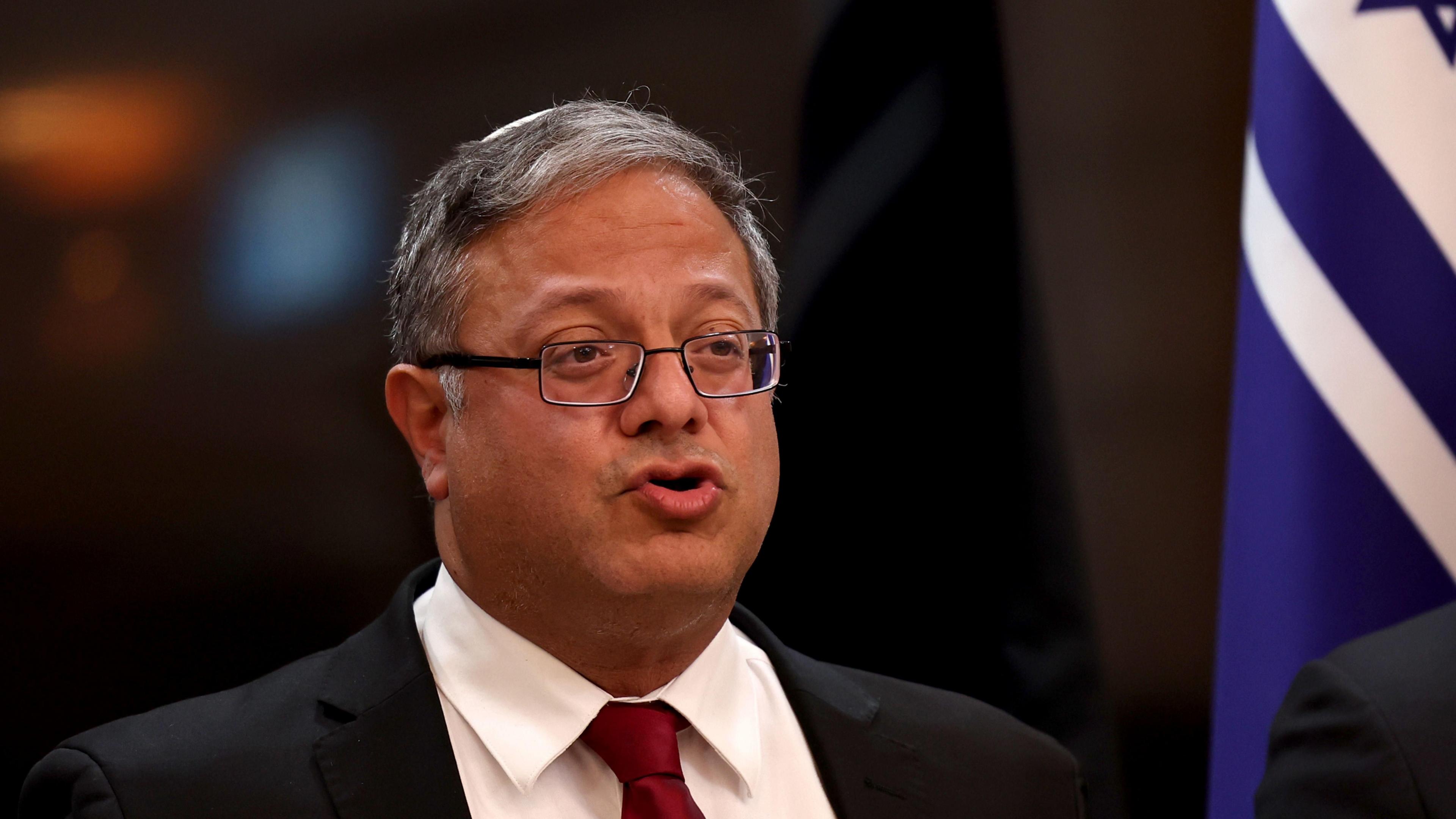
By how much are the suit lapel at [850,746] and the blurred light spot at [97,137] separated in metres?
1.19

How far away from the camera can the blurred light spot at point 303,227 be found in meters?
2.12

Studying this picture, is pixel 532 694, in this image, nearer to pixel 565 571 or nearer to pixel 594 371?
pixel 565 571

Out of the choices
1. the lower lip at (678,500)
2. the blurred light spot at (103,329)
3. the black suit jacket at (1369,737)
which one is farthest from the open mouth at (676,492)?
the blurred light spot at (103,329)

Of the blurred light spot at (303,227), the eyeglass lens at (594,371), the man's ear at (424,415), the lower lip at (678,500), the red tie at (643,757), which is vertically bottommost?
the red tie at (643,757)

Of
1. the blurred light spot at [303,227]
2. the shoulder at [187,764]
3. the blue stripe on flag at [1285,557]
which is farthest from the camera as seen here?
the blue stripe on flag at [1285,557]

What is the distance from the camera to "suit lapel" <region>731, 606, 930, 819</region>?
5.79 feet

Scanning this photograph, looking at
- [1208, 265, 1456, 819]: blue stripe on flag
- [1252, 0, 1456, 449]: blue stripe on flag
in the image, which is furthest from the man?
[1252, 0, 1456, 449]: blue stripe on flag

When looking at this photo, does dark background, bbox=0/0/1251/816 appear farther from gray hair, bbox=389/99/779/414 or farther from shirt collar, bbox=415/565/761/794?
shirt collar, bbox=415/565/761/794

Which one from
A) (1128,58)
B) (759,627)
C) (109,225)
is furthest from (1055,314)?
(109,225)

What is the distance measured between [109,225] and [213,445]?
373 millimetres

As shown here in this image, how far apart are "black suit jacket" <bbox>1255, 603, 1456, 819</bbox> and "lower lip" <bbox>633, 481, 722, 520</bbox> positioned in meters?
0.80

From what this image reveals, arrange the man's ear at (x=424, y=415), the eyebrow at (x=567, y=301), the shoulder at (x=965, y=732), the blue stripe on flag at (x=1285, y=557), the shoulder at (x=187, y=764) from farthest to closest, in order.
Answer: the blue stripe on flag at (x=1285, y=557), the shoulder at (x=965, y=732), the man's ear at (x=424, y=415), the eyebrow at (x=567, y=301), the shoulder at (x=187, y=764)

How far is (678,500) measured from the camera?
1573 mm

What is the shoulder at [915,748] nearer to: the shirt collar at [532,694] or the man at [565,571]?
the man at [565,571]
